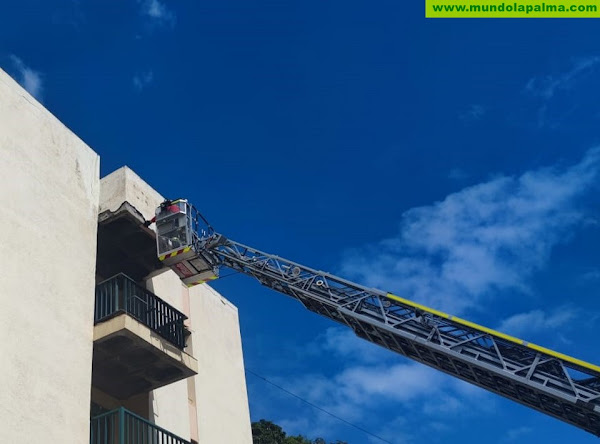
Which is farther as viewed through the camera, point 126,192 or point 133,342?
point 126,192

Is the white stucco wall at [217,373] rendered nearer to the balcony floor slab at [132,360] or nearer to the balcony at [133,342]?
the balcony floor slab at [132,360]

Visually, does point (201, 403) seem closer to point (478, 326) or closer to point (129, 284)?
point (129, 284)

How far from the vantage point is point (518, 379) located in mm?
14133

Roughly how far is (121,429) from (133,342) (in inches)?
89.5

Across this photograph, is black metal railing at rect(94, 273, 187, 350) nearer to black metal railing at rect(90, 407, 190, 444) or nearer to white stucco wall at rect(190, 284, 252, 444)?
black metal railing at rect(90, 407, 190, 444)

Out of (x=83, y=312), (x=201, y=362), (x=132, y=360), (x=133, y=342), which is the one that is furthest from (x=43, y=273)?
(x=201, y=362)

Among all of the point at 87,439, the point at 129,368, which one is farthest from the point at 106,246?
the point at 87,439

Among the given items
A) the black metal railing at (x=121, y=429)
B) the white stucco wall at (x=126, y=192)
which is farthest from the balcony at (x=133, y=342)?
the white stucco wall at (x=126, y=192)

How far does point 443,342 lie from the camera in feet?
50.6

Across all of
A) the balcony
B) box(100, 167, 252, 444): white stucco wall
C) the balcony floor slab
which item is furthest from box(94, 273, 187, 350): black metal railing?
box(100, 167, 252, 444): white stucco wall

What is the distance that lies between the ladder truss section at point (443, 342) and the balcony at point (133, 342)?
3.04 meters

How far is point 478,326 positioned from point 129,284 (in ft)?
25.9

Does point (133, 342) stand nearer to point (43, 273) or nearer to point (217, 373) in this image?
point (43, 273)

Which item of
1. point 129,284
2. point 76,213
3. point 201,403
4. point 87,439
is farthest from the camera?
point 201,403
